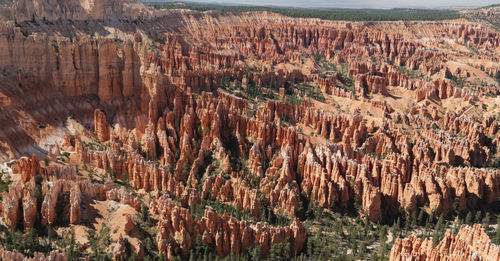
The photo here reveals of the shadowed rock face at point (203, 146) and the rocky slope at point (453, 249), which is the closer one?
the rocky slope at point (453, 249)

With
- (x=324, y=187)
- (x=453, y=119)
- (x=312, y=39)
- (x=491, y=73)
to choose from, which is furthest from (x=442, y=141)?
(x=312, y=39)

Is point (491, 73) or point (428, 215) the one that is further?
point (491, 73)

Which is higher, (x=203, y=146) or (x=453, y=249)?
(x=203, y=146)

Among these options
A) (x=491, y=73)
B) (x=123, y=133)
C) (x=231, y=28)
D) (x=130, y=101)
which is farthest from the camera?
(x=231, y=28)

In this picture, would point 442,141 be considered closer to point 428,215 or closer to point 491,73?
point 428,215

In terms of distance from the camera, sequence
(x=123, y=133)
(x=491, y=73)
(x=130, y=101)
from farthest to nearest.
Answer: (x=491, y=73)
(x=130, y=101)
(x=123, y=133)

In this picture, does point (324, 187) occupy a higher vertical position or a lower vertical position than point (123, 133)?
lower

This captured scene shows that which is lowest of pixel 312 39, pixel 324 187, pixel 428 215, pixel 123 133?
pixel 428 215

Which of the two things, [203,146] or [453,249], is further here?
[203,146]

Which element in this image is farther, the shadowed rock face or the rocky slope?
the shadowed rock face

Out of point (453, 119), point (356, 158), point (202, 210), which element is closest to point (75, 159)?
point (202, 210)
